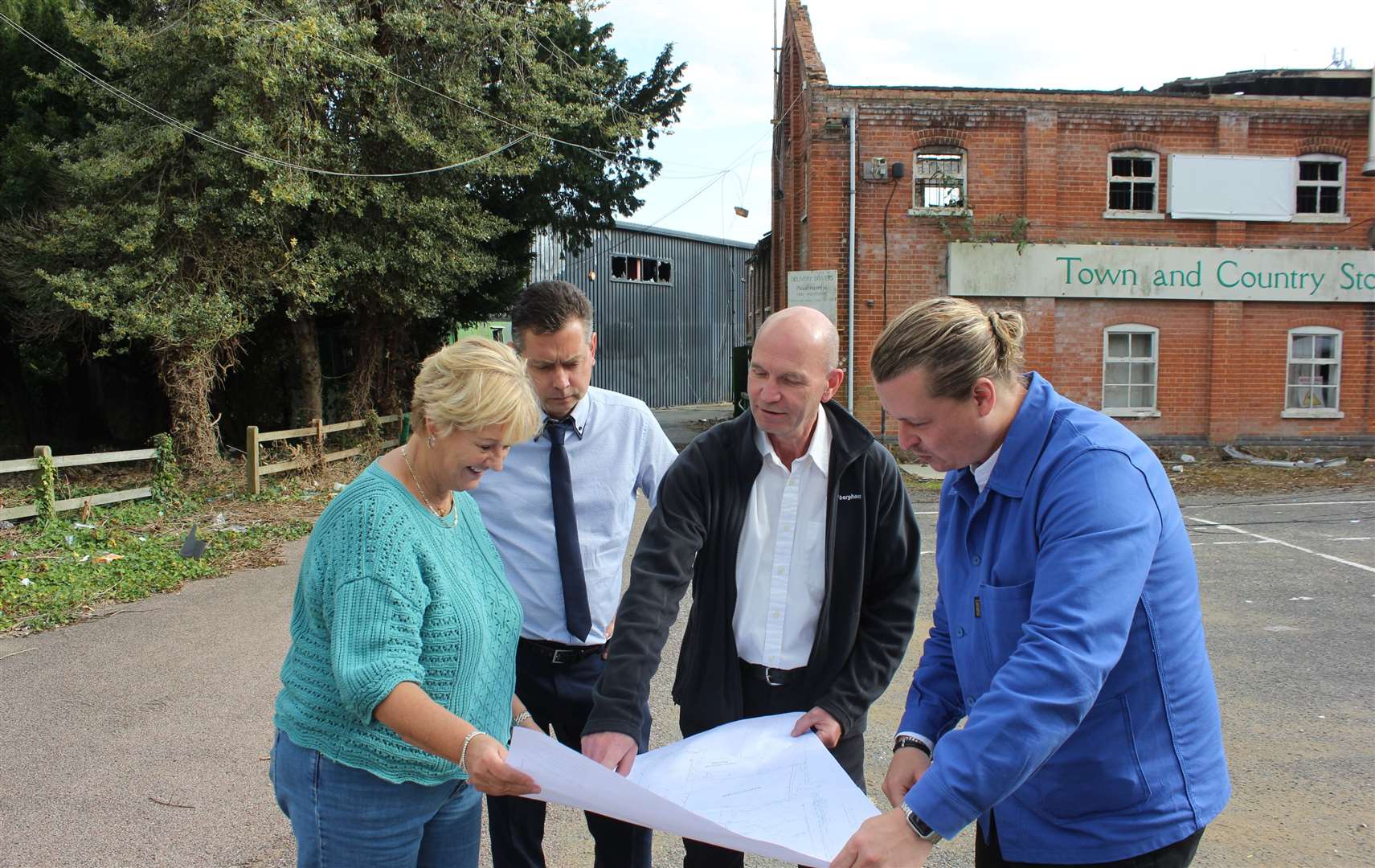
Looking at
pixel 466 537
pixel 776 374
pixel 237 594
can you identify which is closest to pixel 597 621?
pixel 466 537

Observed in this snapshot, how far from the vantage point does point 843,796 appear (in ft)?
6.15

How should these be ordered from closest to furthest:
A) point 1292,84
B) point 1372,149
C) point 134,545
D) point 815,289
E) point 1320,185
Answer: point 134,545, point 815,289, point 1372,149, point 1320,185, point 1292,84

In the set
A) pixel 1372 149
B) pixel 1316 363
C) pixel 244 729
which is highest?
pixel 1372 149

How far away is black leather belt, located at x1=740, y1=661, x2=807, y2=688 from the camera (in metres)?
2.47

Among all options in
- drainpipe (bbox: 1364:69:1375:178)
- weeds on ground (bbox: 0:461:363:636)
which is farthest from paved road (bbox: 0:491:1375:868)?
drainpipe (bbox: 1364:69:1375:178)

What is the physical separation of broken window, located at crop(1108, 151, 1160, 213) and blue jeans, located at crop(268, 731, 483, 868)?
19.2 m

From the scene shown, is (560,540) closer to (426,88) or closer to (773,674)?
(773,674)

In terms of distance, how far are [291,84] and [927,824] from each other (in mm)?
14689

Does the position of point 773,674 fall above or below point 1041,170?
below

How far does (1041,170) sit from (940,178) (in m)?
1.91

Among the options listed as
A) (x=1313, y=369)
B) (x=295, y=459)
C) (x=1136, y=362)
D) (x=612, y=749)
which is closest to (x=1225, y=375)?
(x=1136, y=362)

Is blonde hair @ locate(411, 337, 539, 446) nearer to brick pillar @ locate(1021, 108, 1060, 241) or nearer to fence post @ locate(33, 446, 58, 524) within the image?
fence post @ locate(33, 446, 58, 524)

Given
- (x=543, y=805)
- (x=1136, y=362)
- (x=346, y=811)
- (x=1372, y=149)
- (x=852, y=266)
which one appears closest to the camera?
(x=346, y=811)

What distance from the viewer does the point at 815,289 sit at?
17.3 metres
